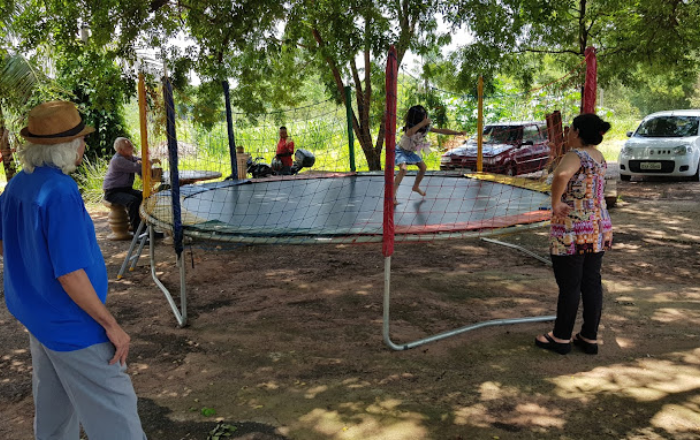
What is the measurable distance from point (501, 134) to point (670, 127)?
3097mm

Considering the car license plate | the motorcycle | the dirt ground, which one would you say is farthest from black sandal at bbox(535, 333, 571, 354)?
the car license plate

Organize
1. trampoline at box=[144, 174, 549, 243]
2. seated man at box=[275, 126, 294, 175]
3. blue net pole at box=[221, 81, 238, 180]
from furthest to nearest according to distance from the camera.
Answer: seated man at box=[275, 126, 294, 175] → blue net pole at box=[221, 81, 238, 180] → trampoline at box=[144, 174, 549, 243]

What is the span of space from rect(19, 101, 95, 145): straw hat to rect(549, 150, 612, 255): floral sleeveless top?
7.56ft

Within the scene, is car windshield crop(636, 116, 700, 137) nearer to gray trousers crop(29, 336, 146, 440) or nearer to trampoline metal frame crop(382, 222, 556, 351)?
trampoline metal frame crop(382, 222, 556, 351)

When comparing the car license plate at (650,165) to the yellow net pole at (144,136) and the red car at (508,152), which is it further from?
the yellow net pole at (144,136)

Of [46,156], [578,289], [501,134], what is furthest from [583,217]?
[501,134]

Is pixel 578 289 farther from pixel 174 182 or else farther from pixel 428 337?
pixel 174 182

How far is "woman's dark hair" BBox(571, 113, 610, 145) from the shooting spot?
9.62 feet

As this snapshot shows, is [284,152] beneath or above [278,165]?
above

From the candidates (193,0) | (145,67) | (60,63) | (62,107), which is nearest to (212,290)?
(62,107)

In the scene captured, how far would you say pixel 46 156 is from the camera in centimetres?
162

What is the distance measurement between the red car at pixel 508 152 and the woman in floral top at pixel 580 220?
7.25m

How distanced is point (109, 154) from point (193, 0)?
4.45 m

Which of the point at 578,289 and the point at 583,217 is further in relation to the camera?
the point at 578,289
